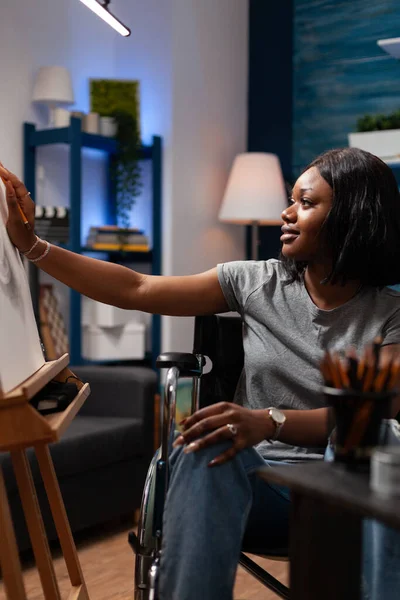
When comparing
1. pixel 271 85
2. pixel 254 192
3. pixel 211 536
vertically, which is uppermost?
pixel 271 85

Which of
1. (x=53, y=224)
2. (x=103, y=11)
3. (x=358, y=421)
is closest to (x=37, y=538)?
(x=358, y=421)

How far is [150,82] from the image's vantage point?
4027 millimetres

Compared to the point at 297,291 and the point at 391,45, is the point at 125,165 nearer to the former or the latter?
the point at 391,45

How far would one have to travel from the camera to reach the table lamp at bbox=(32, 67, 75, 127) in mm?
3619

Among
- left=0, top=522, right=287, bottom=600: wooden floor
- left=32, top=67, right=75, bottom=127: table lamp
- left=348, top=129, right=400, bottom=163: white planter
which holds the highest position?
left=32, top=67, right=75, bottom=127: table lamp

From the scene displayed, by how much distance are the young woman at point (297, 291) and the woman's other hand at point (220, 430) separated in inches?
4.2

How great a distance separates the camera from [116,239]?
381 cm

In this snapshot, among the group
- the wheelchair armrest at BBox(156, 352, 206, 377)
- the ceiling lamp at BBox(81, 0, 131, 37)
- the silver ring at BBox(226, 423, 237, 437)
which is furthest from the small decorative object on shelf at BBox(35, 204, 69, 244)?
the silver ring at BBox(226, 423, 237, 437)

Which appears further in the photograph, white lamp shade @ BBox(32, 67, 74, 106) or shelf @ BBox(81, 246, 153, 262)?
shelf @ BBox(81, 246, 153, 262)

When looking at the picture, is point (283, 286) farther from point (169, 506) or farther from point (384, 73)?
point (384, 73)

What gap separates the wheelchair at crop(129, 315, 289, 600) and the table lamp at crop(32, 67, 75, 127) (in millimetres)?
2042

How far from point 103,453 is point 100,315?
1.06 m

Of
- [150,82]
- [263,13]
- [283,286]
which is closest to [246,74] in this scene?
[263,13]

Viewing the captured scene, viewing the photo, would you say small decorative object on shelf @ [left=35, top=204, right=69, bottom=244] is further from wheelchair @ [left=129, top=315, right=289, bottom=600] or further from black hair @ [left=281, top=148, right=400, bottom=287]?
black hair @ [left=281, top=148, right=400, bottom=287]
